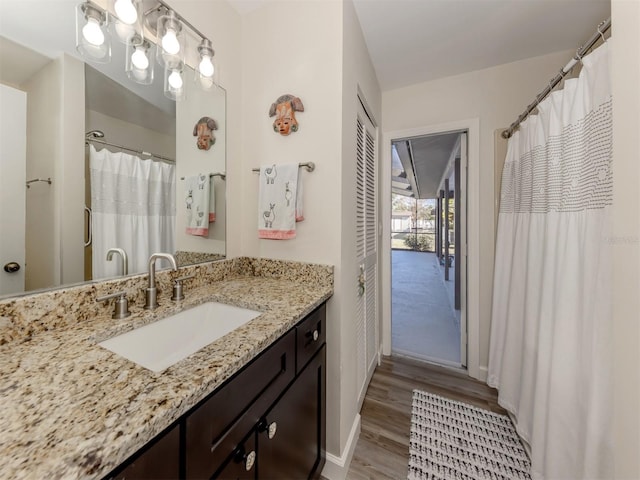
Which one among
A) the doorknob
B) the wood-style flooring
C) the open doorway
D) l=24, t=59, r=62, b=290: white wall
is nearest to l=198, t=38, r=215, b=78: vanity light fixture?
l=24, t=59, r=62, b=290: white wall

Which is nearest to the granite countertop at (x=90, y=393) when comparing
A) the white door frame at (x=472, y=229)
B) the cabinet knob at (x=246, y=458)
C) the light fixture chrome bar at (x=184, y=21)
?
the cabinet knob at (x=246, y=458)

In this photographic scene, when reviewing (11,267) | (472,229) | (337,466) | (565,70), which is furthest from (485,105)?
(11,267)

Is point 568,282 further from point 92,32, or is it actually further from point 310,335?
point 92,32

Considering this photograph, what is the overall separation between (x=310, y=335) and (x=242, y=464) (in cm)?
44

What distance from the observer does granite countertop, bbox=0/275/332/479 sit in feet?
1.12

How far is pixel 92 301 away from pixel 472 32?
2378mm

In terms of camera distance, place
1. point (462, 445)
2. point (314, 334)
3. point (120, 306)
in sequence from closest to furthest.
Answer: point (120, 306)
point (314, 334)
point (462, 445)

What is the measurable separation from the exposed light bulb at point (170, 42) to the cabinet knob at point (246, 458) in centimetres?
149

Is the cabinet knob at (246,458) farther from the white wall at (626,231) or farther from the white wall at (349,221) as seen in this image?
the white wall at (626,231)

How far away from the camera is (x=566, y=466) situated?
1010 mm

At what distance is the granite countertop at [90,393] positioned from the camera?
34cm

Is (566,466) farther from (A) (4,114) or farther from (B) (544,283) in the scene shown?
(A) (4,114)

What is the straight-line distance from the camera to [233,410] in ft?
2.04

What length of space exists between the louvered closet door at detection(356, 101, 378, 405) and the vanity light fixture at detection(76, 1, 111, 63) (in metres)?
1.18
